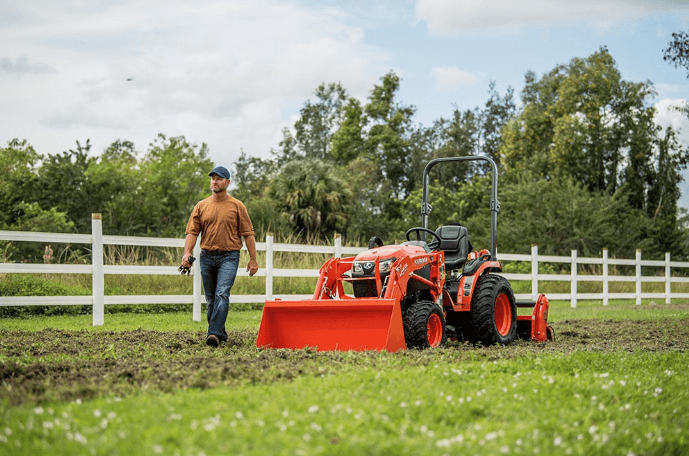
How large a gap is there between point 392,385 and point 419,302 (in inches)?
107

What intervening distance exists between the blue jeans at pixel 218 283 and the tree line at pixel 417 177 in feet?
39.0

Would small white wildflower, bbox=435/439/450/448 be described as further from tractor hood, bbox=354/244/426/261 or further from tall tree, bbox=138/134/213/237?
tall tree, bbox=138/134/213/237

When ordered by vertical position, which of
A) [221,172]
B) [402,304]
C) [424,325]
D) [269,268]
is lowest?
[424,325]

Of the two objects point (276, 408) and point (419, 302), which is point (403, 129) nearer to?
point (419, 302)

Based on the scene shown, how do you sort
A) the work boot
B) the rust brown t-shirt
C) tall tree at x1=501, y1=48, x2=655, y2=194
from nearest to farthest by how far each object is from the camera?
the work boot < the rust brown t-shirt < tall tree at x1=501, y1=48, x2=655, y2=194

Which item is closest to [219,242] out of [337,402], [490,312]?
[490,312]

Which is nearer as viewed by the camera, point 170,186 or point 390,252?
point 390,252

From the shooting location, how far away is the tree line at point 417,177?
22797mm

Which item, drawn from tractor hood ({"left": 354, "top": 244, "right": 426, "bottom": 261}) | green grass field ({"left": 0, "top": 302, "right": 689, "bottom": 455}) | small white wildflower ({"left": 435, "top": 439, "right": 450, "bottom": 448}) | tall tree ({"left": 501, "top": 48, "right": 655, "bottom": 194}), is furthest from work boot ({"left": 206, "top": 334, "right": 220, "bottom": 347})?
tall tree ({"left": 501, "top": 48, "right": 655, "bottom": 194})

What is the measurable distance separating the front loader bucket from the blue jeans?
50 centimetres

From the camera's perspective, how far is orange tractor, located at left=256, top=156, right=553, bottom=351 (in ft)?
24.5

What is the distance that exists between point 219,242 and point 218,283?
0.45m

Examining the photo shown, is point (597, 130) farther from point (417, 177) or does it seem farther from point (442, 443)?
point (442, 443)

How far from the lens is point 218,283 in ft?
26.9
